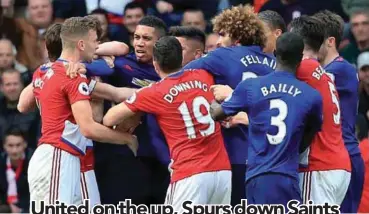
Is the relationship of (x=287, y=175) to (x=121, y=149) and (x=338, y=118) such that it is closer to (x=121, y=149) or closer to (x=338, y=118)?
(x=338, y=118)

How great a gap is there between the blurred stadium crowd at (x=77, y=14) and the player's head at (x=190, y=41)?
2.59 meters

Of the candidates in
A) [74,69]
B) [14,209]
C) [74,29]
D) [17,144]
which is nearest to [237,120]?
[74,69]

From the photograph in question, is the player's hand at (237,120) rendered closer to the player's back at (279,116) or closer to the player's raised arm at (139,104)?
the player's raised arm at (139,104)

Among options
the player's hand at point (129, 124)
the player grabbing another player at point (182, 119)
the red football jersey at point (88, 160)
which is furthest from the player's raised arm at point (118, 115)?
the red football jersey at point (88, 160)

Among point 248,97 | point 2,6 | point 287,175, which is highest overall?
point 2,6

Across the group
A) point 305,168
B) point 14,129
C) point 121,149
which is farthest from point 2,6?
point 305,168

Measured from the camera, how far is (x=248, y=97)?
1049 centimetres

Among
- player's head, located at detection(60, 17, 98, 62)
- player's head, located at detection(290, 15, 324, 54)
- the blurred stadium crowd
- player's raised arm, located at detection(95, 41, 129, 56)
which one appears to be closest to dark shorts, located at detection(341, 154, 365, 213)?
player's head, located at detection(290, 15, 324, 54)

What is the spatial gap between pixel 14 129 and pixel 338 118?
18.4 ft

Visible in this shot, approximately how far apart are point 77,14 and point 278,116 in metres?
6.76

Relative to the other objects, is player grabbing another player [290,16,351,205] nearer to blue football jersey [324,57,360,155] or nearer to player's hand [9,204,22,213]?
blue football jersey [324,57,360,155]

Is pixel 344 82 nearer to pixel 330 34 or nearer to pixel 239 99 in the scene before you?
pixel 330 34

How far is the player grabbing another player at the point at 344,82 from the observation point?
11.6 meters

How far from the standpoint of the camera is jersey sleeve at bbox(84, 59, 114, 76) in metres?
11.8
